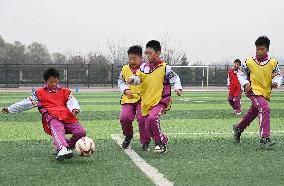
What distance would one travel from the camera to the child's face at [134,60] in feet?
30.6

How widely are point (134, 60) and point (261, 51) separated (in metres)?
2.13

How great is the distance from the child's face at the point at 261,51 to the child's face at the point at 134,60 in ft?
6.50

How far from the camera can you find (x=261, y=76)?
9.53 metres

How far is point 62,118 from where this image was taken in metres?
8.10

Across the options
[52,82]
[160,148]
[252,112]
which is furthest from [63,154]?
[252,112]

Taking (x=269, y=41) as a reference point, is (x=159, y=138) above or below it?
below

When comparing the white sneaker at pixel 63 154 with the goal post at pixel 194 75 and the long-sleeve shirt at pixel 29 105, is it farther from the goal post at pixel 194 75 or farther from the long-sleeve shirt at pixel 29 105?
the goal post at pixel 194 75

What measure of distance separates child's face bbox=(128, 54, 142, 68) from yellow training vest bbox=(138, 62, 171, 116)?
1.57 feet

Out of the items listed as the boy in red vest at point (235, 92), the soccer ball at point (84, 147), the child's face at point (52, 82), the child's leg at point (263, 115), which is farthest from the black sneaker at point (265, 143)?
the boy in red vest at point (235, 92)

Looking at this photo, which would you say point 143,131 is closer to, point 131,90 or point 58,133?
point 131,90

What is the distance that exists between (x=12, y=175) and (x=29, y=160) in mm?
1216

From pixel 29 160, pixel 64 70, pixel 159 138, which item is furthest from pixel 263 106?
pixel 64 70

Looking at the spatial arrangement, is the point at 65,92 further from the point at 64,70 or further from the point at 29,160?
the point at 64,70

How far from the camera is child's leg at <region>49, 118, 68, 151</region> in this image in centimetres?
776
